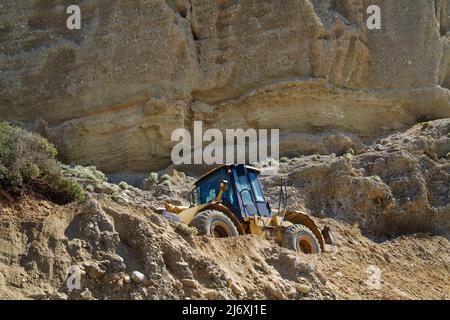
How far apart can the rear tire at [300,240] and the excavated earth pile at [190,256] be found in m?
0.38

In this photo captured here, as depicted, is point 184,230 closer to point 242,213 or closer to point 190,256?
point 190,256

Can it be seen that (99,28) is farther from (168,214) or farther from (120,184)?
(168,214)

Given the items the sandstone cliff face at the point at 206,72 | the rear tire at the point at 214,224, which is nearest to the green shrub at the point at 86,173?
the sandstone cliff face at the point at 206,72

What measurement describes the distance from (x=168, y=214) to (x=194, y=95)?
34.5 ft

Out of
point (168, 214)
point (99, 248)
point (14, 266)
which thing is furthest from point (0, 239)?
point (168, 214)

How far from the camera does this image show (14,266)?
10727mm

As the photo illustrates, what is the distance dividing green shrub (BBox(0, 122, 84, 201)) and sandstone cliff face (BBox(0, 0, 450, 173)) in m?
8.38

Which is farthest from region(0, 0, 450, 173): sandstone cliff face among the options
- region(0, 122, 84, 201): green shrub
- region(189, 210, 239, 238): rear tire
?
region(189, 210, 239, 238): rear tire

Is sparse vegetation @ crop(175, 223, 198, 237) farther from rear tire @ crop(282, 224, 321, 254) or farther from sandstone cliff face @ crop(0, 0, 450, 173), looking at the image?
sandstone cliff face @ crop(0, 0, 450, 173)

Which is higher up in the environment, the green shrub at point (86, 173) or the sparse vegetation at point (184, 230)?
the green shrub at point (86, 173)

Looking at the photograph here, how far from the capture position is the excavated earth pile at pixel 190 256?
10.9 m

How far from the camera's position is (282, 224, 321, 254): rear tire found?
1533 centimetres

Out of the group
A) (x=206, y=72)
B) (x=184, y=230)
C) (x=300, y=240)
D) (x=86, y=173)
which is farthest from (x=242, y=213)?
(x=206, y=72)

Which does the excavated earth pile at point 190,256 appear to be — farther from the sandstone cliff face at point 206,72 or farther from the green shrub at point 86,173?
the sandstone cliff face at point 206,72
